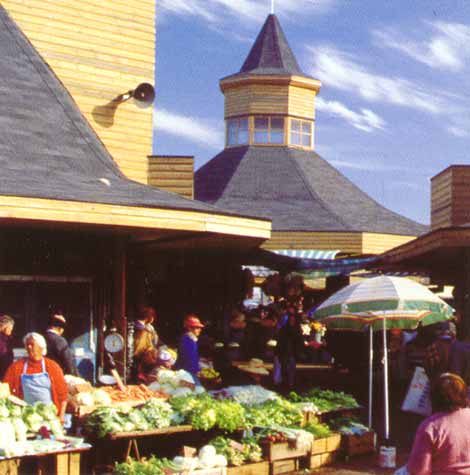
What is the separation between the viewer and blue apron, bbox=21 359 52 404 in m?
9.52

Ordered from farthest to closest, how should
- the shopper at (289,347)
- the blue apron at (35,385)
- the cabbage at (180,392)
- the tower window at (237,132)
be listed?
the tower window at (237,132), the shopper at (289,347), the cabbage at (180,392), the blue apron at (35,385)

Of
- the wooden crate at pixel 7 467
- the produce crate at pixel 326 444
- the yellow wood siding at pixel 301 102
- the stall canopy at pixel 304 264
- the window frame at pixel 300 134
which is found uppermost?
the yellow wood siding at pixel 301 102

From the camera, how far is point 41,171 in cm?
1298

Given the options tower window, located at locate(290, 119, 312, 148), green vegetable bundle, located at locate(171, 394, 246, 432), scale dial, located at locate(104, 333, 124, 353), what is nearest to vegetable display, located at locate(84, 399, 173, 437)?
green vegetable bundle, located at locate(171, 394, 246, 432)

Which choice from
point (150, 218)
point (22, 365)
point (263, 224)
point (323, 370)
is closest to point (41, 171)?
point (150, 218)

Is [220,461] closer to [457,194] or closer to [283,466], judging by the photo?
[283,466]

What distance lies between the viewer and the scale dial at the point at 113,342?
1378 centimetres

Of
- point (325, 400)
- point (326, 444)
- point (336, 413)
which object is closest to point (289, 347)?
point (325, 400)

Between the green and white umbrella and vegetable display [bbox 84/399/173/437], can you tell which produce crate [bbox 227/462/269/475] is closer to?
vegetable display [bbox 84/399/173/437]

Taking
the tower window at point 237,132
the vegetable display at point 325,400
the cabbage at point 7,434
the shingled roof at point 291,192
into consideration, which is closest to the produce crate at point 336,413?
the vegetable display at point 325,400

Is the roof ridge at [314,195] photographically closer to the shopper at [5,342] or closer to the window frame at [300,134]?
the window frame at [300,134]

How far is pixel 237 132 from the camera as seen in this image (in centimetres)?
3834

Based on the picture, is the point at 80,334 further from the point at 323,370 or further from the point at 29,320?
the point at 323,370

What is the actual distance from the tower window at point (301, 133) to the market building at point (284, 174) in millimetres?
41
